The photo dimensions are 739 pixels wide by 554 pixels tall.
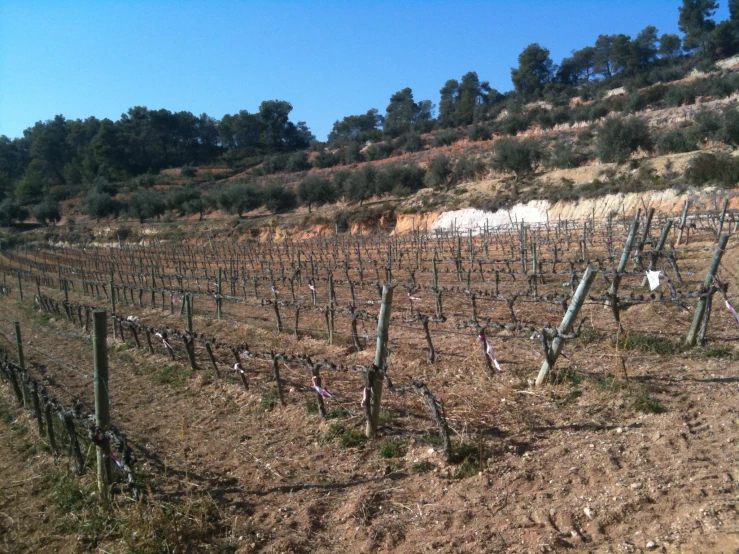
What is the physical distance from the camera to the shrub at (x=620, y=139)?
35.6 m

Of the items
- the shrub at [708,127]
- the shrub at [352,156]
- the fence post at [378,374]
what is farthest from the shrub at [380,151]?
the fence post at [378,374]

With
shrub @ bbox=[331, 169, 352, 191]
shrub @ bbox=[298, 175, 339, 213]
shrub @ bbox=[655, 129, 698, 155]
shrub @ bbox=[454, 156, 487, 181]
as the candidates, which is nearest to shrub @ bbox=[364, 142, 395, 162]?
shrub @ bbox=[331, 169, 352, 191]

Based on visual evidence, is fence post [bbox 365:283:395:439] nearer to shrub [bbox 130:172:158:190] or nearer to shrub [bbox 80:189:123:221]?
shrub [bbox 80:189:123:221]

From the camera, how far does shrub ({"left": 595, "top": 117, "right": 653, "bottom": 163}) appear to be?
117ft

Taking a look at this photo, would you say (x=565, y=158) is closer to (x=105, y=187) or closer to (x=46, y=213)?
(x=46, y=213)

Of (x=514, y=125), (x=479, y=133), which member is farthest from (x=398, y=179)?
(x=514, y=125)

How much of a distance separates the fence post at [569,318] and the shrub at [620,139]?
3420 centimetres

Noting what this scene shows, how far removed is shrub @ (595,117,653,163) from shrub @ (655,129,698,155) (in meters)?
1.19

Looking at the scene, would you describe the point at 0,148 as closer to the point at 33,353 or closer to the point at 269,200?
the point at 269,200

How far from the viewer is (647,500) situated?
346 cm

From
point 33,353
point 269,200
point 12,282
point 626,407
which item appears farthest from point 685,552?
point 269,200

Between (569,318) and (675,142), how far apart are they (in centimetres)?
3695

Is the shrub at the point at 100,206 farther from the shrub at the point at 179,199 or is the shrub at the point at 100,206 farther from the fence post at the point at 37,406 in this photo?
the fence post at the point at 37,406

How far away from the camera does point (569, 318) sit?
5.46 metres
